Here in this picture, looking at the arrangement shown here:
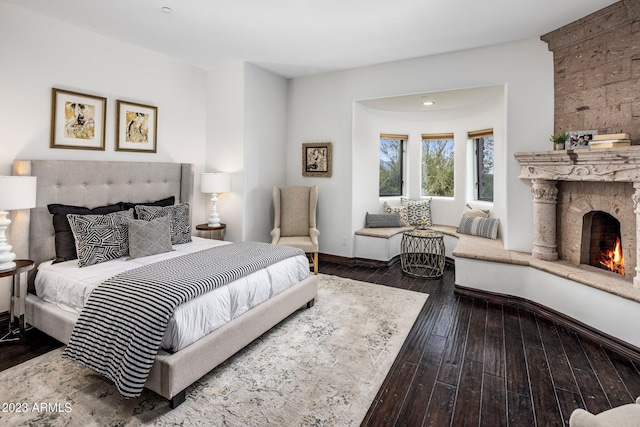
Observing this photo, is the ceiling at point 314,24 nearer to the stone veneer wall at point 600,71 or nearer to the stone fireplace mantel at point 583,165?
the stone veneer wall at point 600,71

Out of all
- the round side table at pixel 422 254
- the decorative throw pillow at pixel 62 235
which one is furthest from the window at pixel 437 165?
the decorative throw pillow at pixel 62 235

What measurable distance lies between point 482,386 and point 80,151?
403cm

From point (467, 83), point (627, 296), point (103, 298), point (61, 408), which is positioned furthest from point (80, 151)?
point (627, 296)

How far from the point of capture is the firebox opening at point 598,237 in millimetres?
3178

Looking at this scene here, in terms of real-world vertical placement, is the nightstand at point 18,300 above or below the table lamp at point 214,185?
below

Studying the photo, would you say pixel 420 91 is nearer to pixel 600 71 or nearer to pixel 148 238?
pixel 600 71

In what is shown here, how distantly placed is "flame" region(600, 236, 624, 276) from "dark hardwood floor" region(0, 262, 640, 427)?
2.54ft

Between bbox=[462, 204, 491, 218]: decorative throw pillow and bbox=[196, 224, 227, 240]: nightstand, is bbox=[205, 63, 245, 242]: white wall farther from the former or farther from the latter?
bbox=[462, 204, 491, 218]: decorative throw pillow

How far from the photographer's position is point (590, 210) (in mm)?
3152

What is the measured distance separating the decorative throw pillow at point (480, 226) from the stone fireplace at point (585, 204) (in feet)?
3.16

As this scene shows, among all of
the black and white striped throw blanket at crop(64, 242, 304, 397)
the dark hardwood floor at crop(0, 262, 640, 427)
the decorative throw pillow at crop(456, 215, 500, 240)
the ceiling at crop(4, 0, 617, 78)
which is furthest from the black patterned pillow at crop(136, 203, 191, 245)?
the decorative throw pillow at crop(456, 215, 500, 240)

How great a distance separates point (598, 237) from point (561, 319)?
94cm

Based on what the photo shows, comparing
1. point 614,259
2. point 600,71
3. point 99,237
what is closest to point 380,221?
point 614,259

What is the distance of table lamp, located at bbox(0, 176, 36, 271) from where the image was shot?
2414 millimetres
